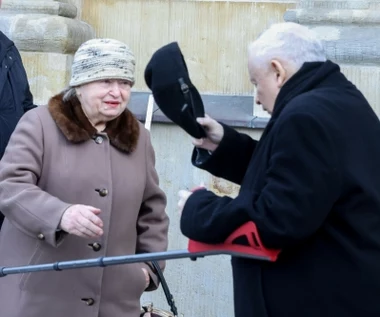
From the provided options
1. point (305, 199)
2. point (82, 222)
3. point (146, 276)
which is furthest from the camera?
point (146, 276)

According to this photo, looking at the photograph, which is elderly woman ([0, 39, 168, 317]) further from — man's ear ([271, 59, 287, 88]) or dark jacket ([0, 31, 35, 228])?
man's ear ([271, 59, 287, 88])

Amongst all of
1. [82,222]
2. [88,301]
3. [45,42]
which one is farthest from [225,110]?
[82,222]

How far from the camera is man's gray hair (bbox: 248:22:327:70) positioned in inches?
A: 122

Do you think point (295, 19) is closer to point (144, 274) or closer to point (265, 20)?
point (265, 20)

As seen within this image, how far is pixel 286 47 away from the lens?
10.2ft

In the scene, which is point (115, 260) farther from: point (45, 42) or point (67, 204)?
point (45, 42)

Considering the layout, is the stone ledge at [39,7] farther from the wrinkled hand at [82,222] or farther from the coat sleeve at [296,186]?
the coat sleeve at [296,186]

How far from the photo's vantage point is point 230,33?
20.4ft

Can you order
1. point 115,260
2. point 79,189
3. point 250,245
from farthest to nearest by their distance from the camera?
1. point 79,189
2. point 115,260
3. point 250,245

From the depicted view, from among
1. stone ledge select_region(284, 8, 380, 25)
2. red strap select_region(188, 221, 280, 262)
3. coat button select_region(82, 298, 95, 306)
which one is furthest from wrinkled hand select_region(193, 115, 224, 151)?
stone ledge select_region(284, 8, 380, 25)

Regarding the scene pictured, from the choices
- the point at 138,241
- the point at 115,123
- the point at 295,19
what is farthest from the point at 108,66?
the point at 295,19

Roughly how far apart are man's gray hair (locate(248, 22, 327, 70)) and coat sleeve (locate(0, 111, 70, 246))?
99 centimetres

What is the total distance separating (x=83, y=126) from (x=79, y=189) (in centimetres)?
24

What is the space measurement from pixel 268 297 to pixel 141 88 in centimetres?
350
